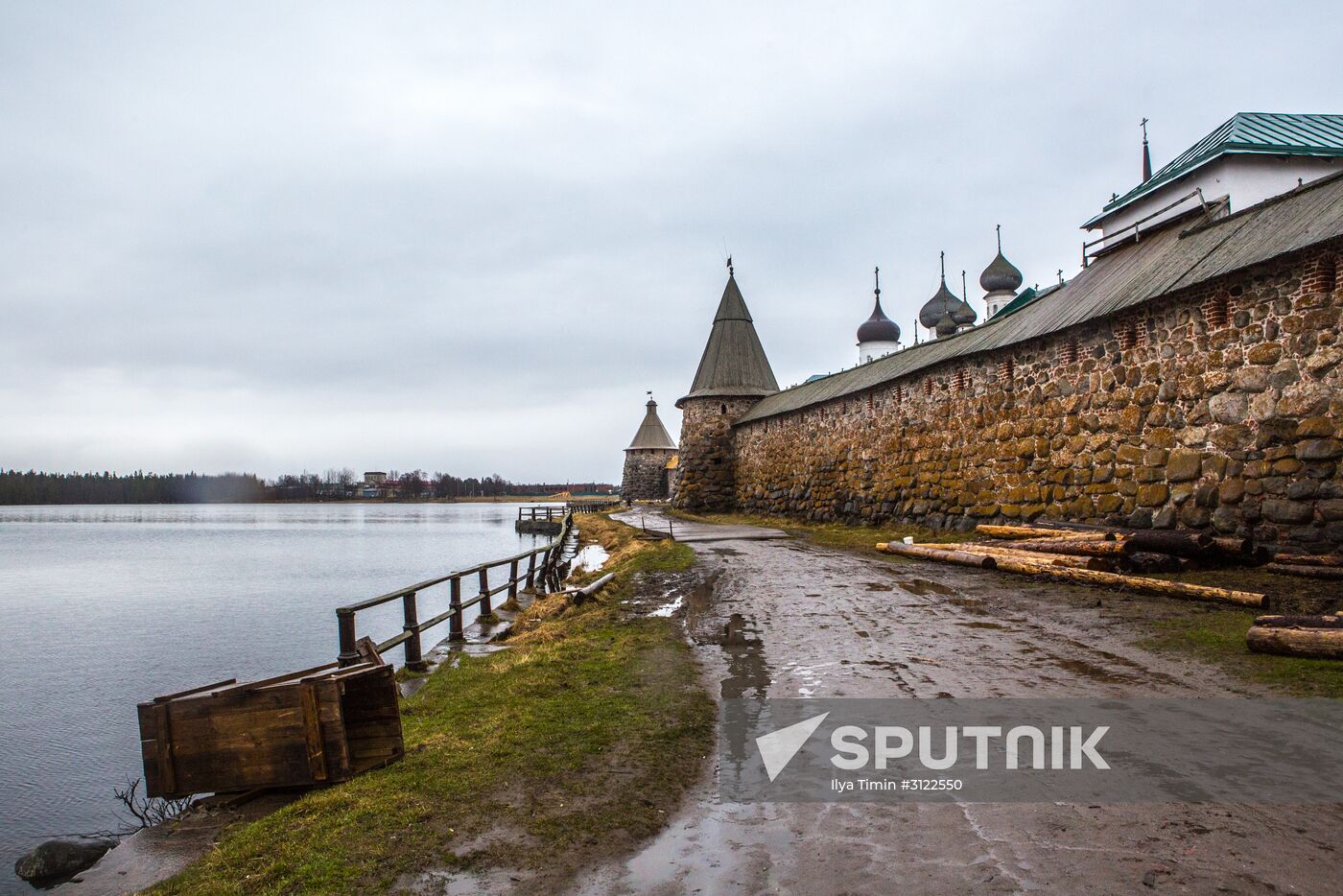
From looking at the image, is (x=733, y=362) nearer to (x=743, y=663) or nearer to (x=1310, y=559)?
(x=1310, y=559)

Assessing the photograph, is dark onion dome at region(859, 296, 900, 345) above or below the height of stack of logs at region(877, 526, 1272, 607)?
above

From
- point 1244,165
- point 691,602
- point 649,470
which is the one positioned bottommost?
point 691,602

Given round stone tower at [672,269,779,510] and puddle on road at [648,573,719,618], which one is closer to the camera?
puddle on road at [648,573,719,618]

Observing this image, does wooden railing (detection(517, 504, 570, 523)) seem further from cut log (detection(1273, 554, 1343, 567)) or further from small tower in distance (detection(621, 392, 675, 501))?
cut log (detection(1273, 554, 1343, 567))

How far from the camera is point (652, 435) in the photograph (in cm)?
6209

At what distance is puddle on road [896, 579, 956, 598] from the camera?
32.1 ft

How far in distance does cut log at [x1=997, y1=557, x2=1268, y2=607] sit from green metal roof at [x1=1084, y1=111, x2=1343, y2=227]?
11.9 m

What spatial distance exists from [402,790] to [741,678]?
2679 mm

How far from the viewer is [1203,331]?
1098cm

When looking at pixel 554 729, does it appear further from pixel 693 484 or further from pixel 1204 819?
pixel 693 484

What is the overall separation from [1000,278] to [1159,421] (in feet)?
109

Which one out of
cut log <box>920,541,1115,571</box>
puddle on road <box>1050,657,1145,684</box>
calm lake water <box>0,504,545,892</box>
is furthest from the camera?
cut log <box>920,541,1115,571</box>

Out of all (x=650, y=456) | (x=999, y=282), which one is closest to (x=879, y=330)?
(x=999, y=282)

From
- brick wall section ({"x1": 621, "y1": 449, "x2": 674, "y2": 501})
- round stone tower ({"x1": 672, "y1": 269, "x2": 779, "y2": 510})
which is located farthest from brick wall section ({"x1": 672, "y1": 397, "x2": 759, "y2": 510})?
brick wall section ({"x1": 621, "y1": 449, "x2": 674, "y2": 501})
